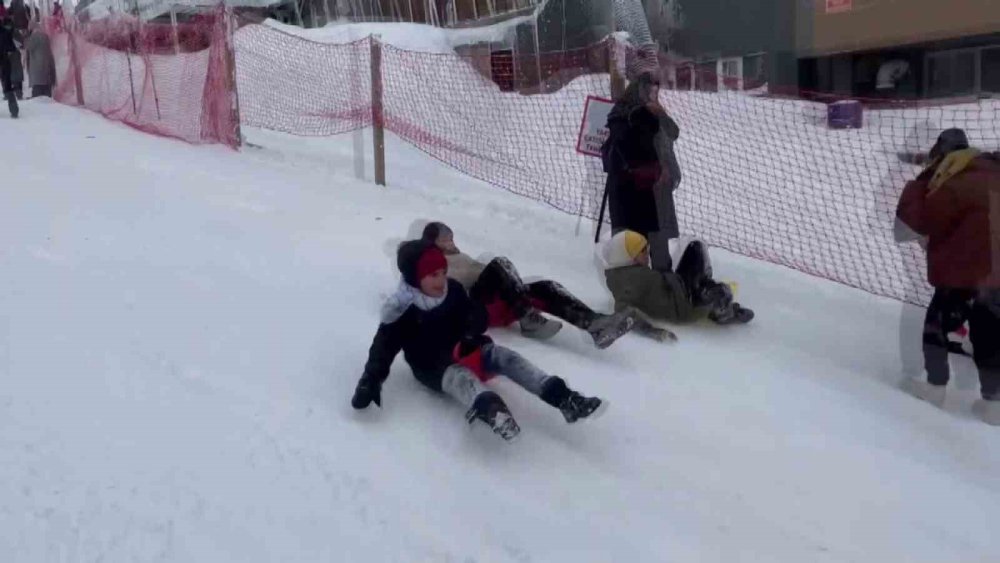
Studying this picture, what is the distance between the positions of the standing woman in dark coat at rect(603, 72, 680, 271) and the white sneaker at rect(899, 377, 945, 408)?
1.57m

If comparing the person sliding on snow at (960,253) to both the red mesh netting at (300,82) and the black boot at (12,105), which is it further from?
the black boot at (12,105)

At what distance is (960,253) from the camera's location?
4711mm

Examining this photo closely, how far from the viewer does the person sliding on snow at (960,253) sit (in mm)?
4629

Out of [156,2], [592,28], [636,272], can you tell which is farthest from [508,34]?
[636,272]

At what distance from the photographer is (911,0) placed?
16.7 m

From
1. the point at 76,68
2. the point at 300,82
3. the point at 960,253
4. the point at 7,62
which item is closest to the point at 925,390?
the point at 960,253

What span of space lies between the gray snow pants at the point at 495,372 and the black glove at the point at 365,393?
0.30 metres

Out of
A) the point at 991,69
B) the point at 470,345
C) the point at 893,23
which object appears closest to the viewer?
the point at 470,345

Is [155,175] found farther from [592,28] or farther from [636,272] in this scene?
[592,28]

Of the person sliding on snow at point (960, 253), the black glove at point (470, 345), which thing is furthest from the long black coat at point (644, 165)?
the black glove at point (470, 345)

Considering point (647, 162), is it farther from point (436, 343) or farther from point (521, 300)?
point (436, 343)

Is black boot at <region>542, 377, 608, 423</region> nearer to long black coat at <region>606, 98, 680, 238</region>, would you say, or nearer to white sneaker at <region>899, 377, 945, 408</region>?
white sneaker at <region>899, 377, 945, 408</region>

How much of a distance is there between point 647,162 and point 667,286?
93 cm

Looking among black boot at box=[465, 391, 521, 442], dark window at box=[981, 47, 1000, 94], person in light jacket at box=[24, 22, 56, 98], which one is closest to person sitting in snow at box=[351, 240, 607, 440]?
black boot at box=[465, 391, 521, 442]
